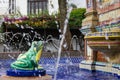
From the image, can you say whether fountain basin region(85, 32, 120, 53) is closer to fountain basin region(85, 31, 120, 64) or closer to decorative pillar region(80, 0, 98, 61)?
fountain basin region(85, 31, 120, 64)

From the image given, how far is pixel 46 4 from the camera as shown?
3347 centimetres

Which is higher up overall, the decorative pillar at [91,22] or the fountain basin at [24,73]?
the decorative pillar at [91,22]

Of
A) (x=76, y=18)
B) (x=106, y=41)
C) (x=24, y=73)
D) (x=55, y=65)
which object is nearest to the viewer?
(x=24, y=73)

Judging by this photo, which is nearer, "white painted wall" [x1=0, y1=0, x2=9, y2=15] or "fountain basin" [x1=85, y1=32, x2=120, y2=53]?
"fountain basin" [x1=85, y1=32, x2=120, y2=53]

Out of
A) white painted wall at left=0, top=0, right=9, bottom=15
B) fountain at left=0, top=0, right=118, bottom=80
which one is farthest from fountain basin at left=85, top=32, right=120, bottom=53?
white painted wall at left=0, top=0, right=9, bottom=15

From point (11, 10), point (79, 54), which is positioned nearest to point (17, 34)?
point (11, 10)

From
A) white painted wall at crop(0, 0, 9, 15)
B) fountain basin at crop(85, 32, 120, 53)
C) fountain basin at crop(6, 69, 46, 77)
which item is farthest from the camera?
white painted wall at crop(0, 0, 9, 15)

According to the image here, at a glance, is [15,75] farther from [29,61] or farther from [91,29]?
[91,29]

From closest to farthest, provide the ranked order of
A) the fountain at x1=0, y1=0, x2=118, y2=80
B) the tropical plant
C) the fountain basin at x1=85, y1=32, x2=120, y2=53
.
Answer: the fountain at x1=0, y1=0, x2=118, y2=80 < the fountain basin at x1=85, y1=32, x2=120, y2=53 < the tropical plant

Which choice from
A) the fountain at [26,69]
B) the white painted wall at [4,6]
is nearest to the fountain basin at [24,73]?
the fountain at [26,69]

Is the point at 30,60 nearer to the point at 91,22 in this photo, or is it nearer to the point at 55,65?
the point at 91,22

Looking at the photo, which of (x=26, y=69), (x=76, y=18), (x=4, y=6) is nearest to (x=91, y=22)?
(x=26, y=69)

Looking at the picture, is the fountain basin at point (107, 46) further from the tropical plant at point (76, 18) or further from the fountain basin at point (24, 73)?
the tropical plant at point (76, 18)

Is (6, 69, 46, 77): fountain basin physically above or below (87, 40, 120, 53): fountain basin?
below
